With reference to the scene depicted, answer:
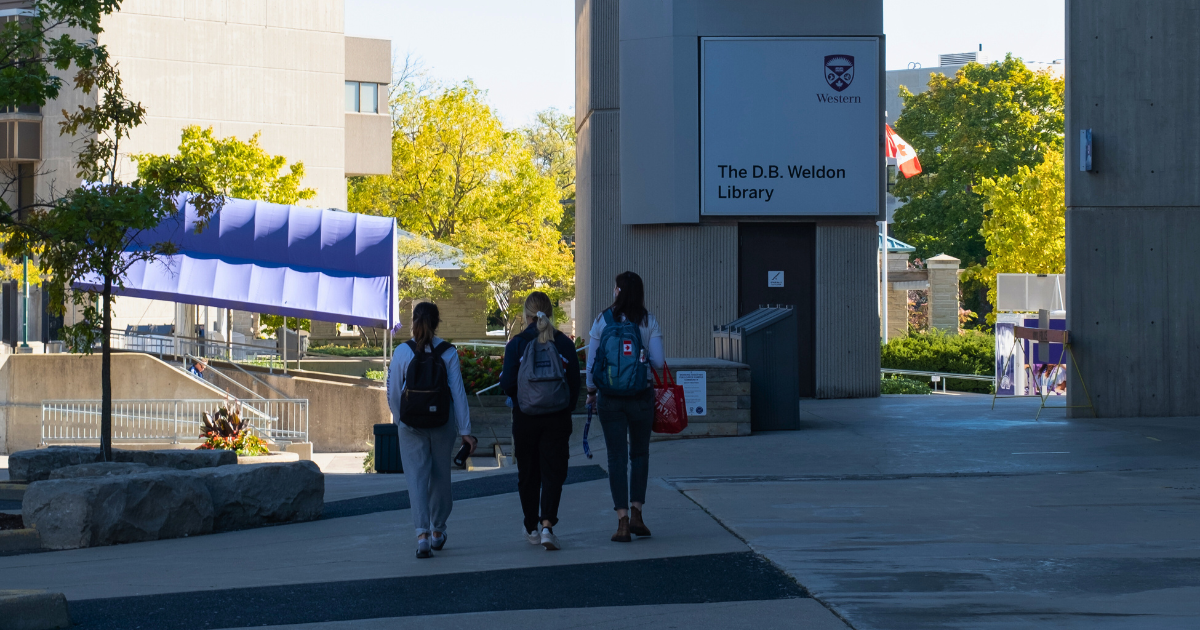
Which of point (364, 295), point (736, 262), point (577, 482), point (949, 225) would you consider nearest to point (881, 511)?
point (577, 482)

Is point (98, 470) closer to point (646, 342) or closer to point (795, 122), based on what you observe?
point (646, 342)

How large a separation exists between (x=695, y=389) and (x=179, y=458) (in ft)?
17.8

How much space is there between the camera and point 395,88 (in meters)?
58.1

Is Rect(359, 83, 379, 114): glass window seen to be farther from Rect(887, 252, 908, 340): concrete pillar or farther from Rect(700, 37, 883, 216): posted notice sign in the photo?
Rect(700, 37, 883, 216): posted notice sign

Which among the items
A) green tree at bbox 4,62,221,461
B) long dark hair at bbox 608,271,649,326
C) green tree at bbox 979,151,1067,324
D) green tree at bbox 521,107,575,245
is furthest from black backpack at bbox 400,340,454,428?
green tree at bbox 521,107,575,245

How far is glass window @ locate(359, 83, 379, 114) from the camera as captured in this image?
47906mm

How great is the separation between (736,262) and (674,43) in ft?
11.1

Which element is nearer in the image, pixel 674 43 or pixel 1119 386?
pixel 1119 386

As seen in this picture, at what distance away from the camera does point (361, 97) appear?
4816 centimetres

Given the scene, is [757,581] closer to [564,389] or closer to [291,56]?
[564,389]

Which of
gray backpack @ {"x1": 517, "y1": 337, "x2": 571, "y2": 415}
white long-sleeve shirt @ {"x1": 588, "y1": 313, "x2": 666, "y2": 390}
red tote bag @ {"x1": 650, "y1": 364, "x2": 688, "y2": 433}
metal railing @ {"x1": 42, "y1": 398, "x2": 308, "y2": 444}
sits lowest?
metal railing @ {"x1": 42, "y1": 398, "x2": 308, "y2": 444}

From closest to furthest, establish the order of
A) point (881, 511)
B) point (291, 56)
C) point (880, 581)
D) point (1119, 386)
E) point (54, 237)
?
point (880, 581) < point (881, 511) < point (54, 237) < point (1119, 386) < point (291, 56)

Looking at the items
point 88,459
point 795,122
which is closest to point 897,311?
point 795,122

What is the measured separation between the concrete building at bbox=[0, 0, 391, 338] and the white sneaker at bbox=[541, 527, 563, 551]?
36.6 m
